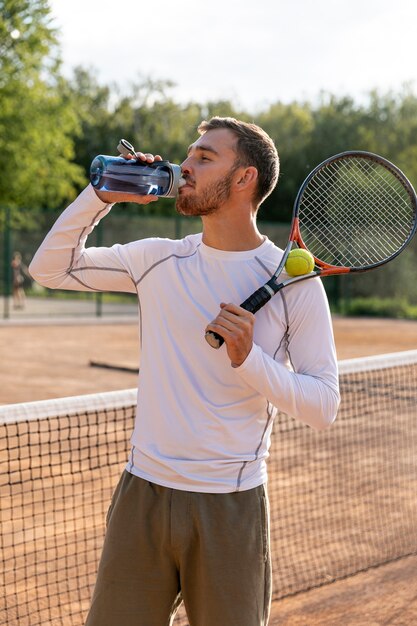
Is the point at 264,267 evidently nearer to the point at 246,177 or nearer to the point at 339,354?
the point at 246,177

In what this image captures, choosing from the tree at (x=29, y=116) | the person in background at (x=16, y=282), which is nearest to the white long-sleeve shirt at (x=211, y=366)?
the person in background at (x=16, y=282)

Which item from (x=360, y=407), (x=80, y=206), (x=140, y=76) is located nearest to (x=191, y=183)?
(x=80, y=206)

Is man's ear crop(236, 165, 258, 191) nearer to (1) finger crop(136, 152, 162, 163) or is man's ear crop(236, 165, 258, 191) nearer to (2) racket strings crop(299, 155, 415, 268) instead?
(1) finger crop(136, 152, 162, 163)

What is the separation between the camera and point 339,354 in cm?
1464

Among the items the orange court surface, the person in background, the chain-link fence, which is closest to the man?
the orange court surface

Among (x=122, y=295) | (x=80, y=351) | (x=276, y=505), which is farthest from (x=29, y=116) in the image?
(x=276, y=505)

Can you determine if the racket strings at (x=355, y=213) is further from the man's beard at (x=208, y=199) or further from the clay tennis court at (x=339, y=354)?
the clay tennis court at (x=339, y=354)

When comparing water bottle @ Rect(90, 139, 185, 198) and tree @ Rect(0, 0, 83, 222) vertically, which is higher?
tree @ Rect(0, 0, 83, 222)

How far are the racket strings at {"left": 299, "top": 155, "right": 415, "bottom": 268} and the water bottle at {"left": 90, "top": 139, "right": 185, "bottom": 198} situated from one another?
601 mm

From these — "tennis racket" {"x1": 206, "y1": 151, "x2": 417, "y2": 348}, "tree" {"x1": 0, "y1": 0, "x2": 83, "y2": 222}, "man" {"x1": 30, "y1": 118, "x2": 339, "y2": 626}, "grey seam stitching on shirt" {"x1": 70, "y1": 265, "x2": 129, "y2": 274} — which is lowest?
"man" {"x1": 30, "y1": 118, "x2": 339, "y2": 626}

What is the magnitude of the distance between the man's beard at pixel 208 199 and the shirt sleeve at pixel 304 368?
0.29 metres

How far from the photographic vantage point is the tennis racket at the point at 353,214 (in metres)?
2.64

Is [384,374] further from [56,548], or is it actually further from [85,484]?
[56,548]

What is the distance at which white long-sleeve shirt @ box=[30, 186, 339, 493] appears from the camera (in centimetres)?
219
